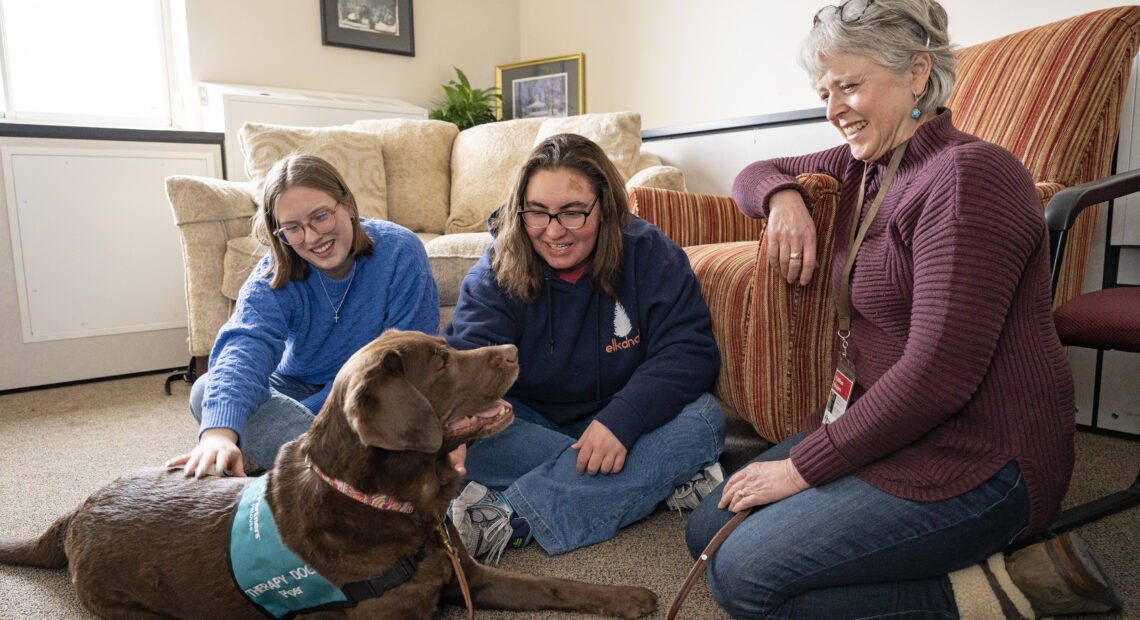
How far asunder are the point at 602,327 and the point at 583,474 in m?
0.36

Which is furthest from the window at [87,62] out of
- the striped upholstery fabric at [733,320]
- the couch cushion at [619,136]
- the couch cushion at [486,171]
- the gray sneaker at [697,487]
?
the gray sneaker at [697,487]

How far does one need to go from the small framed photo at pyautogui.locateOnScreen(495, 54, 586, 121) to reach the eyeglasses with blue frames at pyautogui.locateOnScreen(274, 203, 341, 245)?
142 inches

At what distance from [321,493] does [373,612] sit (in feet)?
0.70

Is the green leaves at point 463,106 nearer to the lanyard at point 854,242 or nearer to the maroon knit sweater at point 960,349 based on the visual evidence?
the lanyard at point 854,242

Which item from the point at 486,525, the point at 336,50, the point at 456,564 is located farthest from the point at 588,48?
the point at 456,564

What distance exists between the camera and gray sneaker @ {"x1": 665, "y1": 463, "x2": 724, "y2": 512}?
5.67 feet

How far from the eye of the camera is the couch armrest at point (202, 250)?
2979mm

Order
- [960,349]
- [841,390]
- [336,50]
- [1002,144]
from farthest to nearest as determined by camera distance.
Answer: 1. [336,50]
2. [1002,144]
3. [841,390]
4. [960,349]

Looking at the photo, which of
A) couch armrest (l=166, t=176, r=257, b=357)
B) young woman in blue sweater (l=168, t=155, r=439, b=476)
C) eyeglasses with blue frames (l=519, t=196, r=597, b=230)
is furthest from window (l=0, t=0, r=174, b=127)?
eyeglasses with blue frames (l=519, t=196, r=597, b=230)

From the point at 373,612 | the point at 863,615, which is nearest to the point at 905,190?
the point at 863,615

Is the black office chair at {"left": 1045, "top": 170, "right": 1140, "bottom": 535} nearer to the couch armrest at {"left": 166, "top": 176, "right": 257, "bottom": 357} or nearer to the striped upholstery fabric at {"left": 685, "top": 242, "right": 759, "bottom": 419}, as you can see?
the striped upholstery fabric at {"left": 685, "top": 242, "right": 759, "bottom": 419}

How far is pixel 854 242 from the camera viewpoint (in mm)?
1332

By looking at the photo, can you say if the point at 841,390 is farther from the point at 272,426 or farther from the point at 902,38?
the point at 272,426

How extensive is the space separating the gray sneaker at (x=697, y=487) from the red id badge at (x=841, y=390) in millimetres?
418
